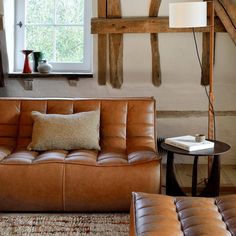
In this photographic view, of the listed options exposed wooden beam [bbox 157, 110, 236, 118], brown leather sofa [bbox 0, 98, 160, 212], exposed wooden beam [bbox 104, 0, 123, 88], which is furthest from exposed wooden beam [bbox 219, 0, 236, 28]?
brown leather sofa [bbox 0, 98, 160, 212]

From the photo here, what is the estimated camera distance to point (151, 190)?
117 inches

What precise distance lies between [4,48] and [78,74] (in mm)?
748

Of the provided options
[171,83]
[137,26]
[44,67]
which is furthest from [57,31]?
[171,83]

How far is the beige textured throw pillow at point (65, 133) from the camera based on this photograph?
10.6 feet

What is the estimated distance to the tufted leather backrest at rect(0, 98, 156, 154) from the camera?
11.1 feet

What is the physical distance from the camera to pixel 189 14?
3.24 meters

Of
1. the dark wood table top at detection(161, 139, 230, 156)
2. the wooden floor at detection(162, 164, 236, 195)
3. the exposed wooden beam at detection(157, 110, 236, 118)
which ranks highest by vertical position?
the exposed wooden beam at detection(157, 110, 236, 118)

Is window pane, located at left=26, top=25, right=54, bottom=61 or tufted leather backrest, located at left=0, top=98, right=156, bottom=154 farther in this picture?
window pane, located at left=26, top=25, right=54, bottom=61

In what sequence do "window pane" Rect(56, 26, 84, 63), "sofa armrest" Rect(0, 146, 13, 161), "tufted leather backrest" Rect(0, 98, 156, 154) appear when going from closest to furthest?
"sofa armrest" Rect(0, 146, 13, 161) < "tufted leather backrest" Rect(0, 98, 156, 154) < "window pane" Rect(56, 26, 84, 63)

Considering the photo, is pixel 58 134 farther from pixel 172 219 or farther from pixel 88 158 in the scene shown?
pixel 172 219

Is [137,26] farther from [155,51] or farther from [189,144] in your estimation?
[189,144]

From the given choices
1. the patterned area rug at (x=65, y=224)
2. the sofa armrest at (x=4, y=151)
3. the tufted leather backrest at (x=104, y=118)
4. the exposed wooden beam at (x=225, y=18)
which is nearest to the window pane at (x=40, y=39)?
the tufted leather backrest at (x=104, y=118)

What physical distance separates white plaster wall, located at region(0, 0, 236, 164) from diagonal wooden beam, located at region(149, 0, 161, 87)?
0.04 m

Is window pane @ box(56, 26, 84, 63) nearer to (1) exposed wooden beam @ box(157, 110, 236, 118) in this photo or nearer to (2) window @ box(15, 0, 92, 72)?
(2) window @ box(15, 0, 92, 72)
